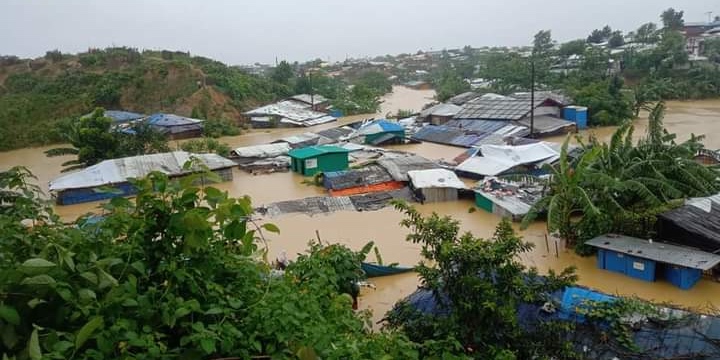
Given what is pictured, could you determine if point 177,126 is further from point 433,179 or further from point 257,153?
point 433,179

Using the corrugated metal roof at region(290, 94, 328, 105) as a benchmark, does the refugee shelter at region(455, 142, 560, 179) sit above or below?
below

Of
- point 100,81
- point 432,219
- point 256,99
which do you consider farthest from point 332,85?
point 432,219

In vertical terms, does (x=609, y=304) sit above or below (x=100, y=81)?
below

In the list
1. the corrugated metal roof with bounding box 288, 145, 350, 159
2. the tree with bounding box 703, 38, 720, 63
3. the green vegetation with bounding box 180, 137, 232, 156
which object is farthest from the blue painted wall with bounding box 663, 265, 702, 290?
the tree with bounding box 703, 38, 720, 63

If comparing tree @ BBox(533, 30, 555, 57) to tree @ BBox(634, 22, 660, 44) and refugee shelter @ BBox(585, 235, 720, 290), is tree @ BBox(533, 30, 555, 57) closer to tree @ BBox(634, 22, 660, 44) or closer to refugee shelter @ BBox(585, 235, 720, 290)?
tree @ BBox(634, 22, 660, 44)

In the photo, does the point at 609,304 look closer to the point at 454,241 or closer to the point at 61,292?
the point at 454,241

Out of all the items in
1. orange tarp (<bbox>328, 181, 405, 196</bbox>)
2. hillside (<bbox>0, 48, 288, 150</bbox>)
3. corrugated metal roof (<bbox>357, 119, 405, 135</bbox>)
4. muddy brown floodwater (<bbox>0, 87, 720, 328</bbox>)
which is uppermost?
hillside (<bbox>0, 48, 288, 150</bbox>)

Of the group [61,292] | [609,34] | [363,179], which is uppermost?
[609,34]
